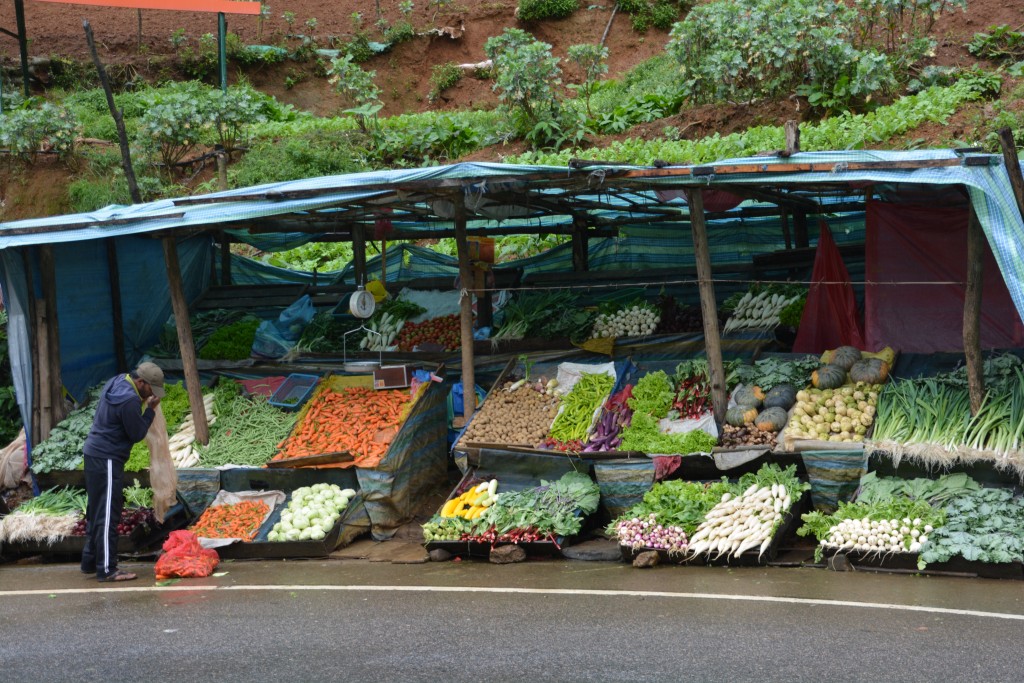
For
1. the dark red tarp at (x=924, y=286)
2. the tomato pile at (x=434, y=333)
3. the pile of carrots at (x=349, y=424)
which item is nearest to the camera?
the dark red tarp at (x=924, y=286)

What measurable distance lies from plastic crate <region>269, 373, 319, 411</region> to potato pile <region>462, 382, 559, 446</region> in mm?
2149

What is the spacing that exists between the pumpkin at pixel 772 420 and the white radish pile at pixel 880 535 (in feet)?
4.15

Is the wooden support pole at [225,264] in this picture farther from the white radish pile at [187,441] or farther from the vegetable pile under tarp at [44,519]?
the vegetable pile under tarp at [44,519]

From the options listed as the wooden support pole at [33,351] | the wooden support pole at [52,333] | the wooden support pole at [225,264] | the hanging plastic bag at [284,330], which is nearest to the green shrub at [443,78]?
the wooden support pole at [225,264]

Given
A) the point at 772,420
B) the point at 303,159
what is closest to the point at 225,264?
the point at 303,159

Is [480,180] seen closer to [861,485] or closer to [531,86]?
[861,485]

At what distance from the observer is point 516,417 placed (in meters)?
10.1

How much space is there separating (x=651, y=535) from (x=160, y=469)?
4581 mm

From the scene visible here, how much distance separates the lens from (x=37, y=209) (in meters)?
21.1

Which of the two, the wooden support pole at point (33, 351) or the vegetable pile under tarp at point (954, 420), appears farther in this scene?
the wooden support pole at point (33, 351)

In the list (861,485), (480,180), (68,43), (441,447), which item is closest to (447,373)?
(441,447)

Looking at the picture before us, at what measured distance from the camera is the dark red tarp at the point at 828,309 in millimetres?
10195

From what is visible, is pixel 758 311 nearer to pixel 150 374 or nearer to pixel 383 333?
pixel 383 333

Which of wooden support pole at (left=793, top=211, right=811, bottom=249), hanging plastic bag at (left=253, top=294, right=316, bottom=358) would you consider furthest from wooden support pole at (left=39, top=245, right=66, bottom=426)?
wooden support pole at (left=793, top=211, right=811, bottom=249)
